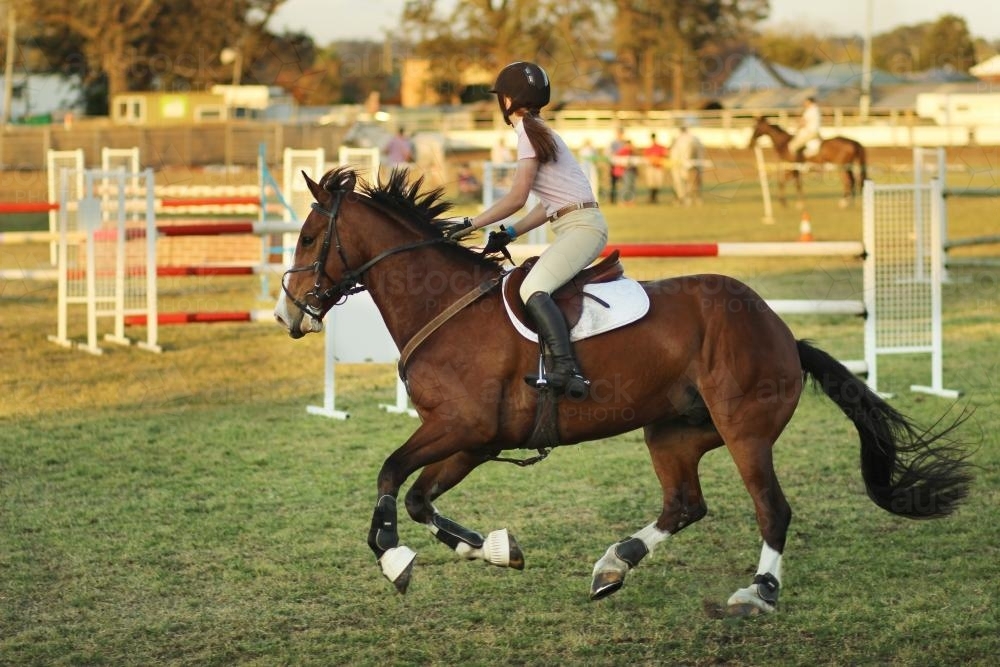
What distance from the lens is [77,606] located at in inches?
218

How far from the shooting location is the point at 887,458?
6.04 m

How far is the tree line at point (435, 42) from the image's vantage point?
5403cm

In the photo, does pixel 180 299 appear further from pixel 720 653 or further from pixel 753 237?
pixel 720 653

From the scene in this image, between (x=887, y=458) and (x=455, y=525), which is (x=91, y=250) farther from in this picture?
(x=887, y=458)

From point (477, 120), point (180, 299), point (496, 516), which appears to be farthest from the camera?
point (477, 120)

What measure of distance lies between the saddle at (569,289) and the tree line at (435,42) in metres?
44.9

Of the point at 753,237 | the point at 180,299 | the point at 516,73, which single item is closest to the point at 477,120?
the point at 753,237

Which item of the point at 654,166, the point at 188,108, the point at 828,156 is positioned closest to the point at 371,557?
the point at 828,156

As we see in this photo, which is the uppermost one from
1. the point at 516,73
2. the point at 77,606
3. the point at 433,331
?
the point at 516,73

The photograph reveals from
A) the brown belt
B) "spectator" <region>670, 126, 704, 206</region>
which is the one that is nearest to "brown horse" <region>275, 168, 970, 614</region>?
the brown belt

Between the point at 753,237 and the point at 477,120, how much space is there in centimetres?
3425

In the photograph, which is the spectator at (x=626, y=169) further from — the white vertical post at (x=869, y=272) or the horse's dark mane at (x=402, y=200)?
the horse's dark mane at (x=402, y=200)

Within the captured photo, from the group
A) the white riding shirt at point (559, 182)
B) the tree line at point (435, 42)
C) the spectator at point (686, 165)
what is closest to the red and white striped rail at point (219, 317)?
the white riding shirt at point (559, 182)

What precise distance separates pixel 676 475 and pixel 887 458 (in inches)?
39.2
